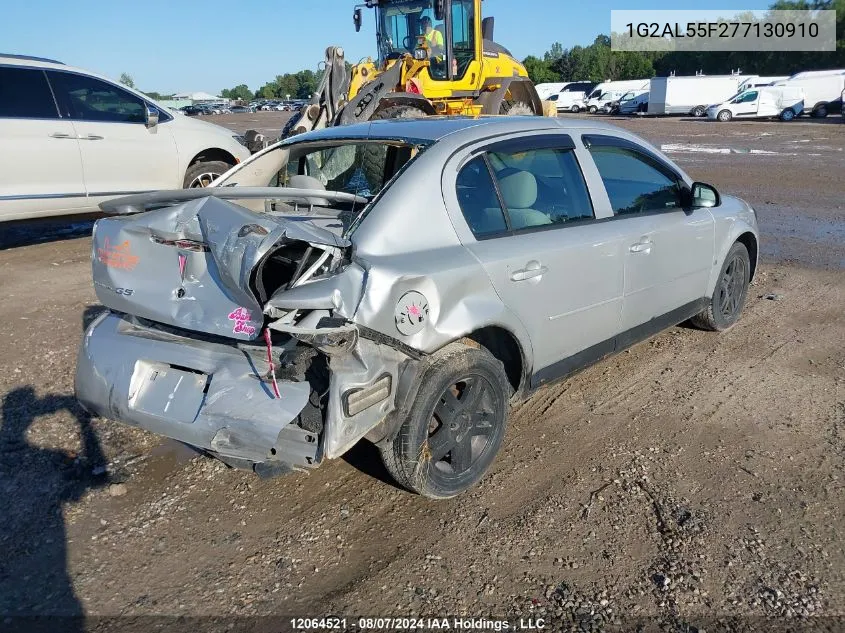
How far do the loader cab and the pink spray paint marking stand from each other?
34.3 feet

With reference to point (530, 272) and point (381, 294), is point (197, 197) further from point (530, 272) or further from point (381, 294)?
point (530, 272)

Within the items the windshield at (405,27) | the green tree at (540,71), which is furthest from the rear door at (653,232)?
the green tree at (540,71)

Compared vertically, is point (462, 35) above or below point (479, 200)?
above

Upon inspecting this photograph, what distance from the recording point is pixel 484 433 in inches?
140

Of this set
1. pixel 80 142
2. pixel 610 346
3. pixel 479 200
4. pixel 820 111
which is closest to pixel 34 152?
pixel 80 142

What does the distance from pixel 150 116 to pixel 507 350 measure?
6.50 m

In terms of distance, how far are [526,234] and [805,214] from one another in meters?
8.41

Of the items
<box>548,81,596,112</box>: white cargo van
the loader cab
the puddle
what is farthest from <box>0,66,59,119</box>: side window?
<box>548,81,596,112</box>: white cargo van

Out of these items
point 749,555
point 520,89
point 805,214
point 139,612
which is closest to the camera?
point 139,612

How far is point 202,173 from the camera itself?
8.91m

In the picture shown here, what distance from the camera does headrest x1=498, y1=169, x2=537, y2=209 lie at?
12.2 feet

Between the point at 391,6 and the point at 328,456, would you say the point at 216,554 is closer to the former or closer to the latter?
the point at 328,456

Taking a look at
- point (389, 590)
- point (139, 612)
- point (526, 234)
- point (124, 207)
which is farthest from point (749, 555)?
point (124, 207)

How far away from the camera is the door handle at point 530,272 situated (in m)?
3.51
